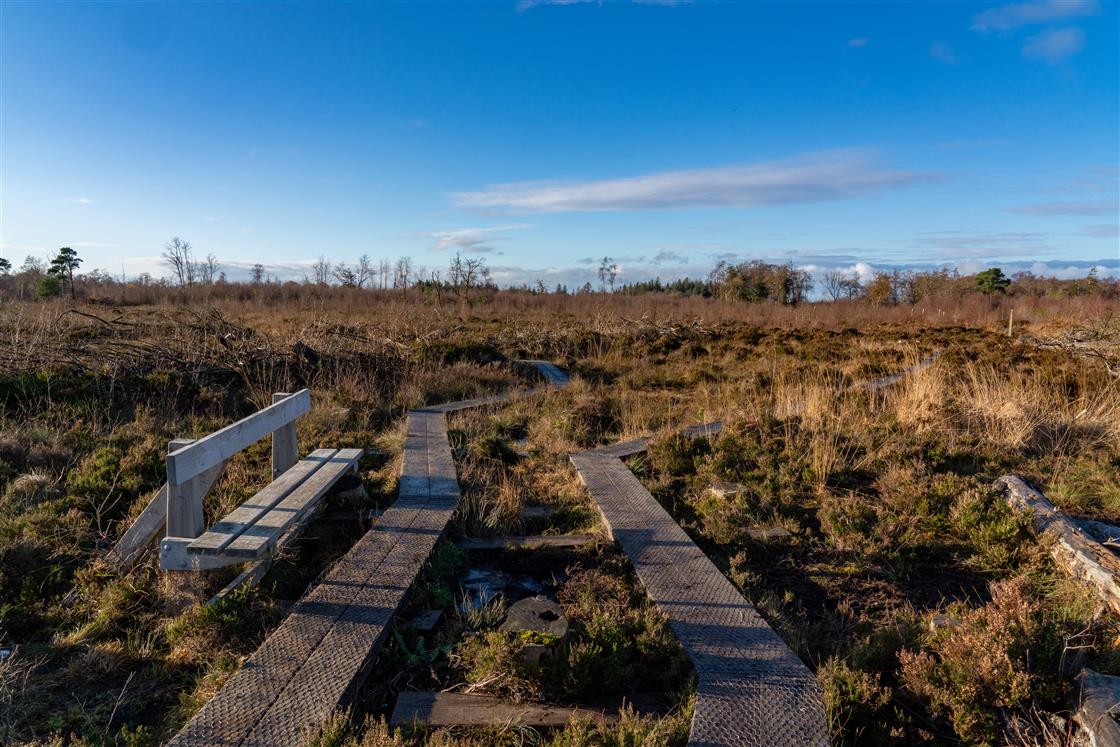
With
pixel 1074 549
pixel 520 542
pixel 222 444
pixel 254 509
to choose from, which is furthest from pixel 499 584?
pixel 1074 549

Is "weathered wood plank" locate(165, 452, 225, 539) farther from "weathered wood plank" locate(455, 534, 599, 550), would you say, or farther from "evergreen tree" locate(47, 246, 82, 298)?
"evergreen tree" locate(47, 246, 82, 298)

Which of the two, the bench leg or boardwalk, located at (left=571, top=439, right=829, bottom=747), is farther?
the bench leg

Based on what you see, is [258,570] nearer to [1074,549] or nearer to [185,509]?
[185,509]

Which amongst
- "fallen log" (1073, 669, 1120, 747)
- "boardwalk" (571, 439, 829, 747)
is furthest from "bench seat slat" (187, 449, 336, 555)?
"fallen log" (1073, 669, 1120, 747)

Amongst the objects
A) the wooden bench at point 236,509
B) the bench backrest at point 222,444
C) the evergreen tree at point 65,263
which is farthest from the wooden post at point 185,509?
the evergreen tree at point 65,263

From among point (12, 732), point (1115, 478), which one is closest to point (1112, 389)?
point (1115, 478)

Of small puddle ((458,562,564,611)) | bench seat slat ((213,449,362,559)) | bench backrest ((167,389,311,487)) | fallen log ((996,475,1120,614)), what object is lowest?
small puddle ((458,562,564,611))

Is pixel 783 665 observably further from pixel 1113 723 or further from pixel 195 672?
pixel 195 672

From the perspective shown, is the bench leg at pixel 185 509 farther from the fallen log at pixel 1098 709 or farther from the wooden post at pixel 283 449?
the fallen log at pixel 1098 709
